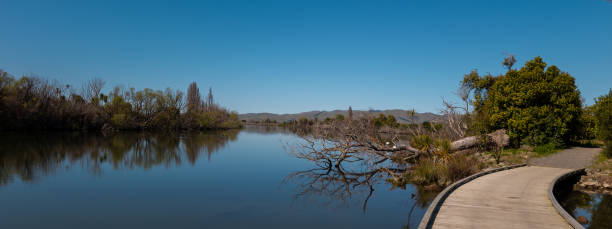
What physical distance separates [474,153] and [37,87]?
51.0 meters

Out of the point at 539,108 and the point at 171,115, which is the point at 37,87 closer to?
the point at 171,115

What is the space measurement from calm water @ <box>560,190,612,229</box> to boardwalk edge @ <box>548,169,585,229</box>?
0.62 m

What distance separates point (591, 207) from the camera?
9.45 meters

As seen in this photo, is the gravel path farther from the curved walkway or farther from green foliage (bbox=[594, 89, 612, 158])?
the curved walkway

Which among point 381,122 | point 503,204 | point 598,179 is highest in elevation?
point 381,122

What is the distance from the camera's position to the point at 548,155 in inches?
601

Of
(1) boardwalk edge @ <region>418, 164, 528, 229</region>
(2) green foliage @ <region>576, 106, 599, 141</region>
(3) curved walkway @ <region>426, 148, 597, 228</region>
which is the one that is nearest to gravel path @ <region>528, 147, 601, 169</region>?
(2) green foliage @ <region>576, 106, 599, 141</region>

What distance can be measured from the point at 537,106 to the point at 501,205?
501 inches

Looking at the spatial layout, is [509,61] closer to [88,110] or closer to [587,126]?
[587,126]

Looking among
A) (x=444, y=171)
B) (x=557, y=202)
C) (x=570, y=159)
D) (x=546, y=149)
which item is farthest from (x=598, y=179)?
(x=557, y=202)

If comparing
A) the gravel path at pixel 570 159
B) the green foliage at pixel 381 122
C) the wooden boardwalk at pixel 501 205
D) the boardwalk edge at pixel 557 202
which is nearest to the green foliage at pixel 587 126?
the gravel path at pixel 570 159

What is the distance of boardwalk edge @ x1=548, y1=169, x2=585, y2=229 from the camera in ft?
19.1

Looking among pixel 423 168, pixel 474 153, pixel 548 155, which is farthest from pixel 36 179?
pixel 548 155

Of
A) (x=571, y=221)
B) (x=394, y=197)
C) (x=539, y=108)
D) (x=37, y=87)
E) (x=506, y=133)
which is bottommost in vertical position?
(x=394, y=197)
